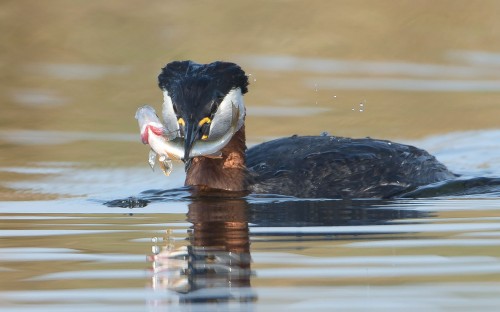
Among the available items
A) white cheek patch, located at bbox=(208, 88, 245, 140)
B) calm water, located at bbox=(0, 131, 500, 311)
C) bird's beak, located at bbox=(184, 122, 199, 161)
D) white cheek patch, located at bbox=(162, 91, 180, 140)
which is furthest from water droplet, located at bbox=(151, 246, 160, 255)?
white cheek patch, located at bbox=(208, 88, 245, 140)

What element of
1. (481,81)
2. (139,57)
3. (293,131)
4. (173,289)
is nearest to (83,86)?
(139,57)

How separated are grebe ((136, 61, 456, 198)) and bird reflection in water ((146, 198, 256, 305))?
1036mm

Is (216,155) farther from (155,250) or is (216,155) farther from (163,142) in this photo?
(155,250)

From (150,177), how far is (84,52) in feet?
26.6

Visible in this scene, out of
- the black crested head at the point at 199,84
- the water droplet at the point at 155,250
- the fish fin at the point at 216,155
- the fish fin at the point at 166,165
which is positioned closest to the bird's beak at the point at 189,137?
the black crested head at the point at 199,84

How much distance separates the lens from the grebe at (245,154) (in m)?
11.2

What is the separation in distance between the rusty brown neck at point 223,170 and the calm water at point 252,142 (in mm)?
209

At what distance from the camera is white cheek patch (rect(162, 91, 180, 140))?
11234 mm

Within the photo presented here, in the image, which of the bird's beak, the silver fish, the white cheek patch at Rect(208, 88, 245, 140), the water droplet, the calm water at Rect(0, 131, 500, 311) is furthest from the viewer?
the white cheek patch at Rect(208, 88, 245, 140)

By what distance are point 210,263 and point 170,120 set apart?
378 centimetres

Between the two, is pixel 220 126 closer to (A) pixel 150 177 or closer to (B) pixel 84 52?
(A) pixel 150 177

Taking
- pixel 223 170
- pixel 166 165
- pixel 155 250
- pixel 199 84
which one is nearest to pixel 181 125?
pixel 199 84

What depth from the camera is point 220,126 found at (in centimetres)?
1158

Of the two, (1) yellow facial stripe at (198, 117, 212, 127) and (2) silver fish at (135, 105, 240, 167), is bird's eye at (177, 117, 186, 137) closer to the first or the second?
(2) silver fish at (135, 105, 240, 167)
